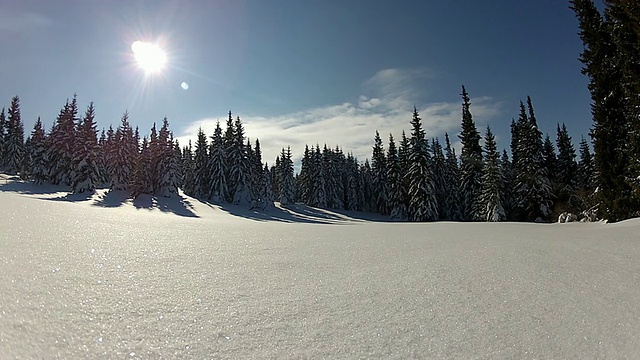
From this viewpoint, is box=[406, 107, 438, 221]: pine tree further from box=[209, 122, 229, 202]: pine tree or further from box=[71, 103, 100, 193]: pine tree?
box=[71, 103, 100, 193]: pine tree

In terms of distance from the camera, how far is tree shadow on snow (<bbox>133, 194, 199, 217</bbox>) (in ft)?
109

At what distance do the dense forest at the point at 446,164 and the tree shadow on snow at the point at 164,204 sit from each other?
1447 mm

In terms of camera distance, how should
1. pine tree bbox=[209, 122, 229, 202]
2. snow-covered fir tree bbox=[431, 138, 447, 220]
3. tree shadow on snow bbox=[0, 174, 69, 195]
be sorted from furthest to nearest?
snow-covered fir tree bbox=[431, 138, 447, 220] → pine tree bbox=[209, 122, 229, 202] → tree shadow on snow bbox=[0, 174, 69, 195]

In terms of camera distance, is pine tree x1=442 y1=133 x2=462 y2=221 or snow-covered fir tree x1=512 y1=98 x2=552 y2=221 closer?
snow-covered fir tree x1=512 y1=98 x2=552 y2=221

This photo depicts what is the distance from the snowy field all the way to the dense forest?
12.4m

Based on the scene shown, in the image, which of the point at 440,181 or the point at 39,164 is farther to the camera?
the point at 440,181

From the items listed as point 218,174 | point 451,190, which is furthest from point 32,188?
point 451,190

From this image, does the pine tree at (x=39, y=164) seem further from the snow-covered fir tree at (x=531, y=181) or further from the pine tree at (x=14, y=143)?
A: the snow-covered fir tree at (x=531, y=181)

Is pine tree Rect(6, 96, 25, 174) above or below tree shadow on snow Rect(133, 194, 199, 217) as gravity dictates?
above

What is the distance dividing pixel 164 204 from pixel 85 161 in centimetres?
981

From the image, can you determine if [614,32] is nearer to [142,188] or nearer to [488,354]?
[488,354]

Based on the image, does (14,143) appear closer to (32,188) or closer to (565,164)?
(32,188)

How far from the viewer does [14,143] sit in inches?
2218

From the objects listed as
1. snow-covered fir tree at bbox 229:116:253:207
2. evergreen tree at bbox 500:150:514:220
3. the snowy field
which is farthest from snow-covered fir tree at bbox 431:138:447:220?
the snowy field
